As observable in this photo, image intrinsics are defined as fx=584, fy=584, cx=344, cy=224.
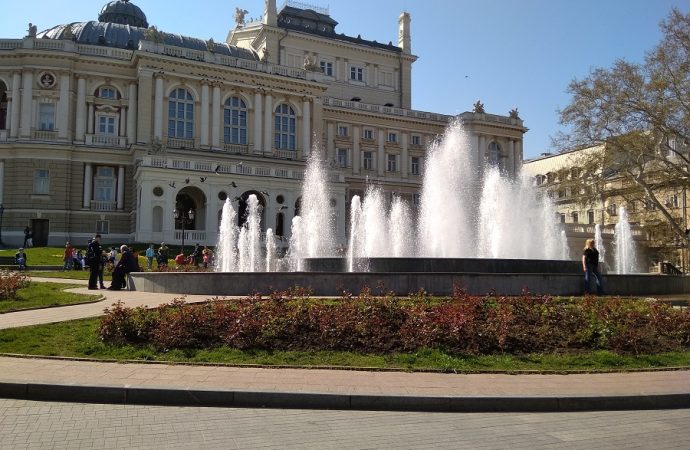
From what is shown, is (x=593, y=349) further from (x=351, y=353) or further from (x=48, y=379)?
(x=48, y=379)

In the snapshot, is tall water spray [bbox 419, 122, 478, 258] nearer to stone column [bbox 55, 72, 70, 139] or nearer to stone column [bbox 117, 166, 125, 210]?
stone column [bbox 117, 166, 125, 210]

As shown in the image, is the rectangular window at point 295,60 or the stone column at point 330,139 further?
the rectangular window at point 295,60

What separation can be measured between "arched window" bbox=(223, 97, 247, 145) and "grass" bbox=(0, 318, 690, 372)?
174ft

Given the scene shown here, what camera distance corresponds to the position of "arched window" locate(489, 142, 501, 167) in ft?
265

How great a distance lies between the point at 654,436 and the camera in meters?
6.77

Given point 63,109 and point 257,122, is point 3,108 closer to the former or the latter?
point 63,109

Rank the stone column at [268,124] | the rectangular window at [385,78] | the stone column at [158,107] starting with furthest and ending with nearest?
the rectangular window at [385,78] → the stone column at [268,124] → the stone column at [158,107]

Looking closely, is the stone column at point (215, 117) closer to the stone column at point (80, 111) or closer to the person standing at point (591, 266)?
the stone column at point (80, 111)

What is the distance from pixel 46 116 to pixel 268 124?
21945 mm

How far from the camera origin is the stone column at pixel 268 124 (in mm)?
63312

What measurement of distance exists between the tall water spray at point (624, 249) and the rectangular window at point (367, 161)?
30910 mm

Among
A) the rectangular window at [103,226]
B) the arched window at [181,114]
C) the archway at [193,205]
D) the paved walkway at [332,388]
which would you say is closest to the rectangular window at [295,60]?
the arched window at [181,114]

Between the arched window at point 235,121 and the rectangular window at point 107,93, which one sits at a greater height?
the rectangular window at point 107,93

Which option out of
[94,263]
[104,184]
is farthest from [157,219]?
[94,263]
